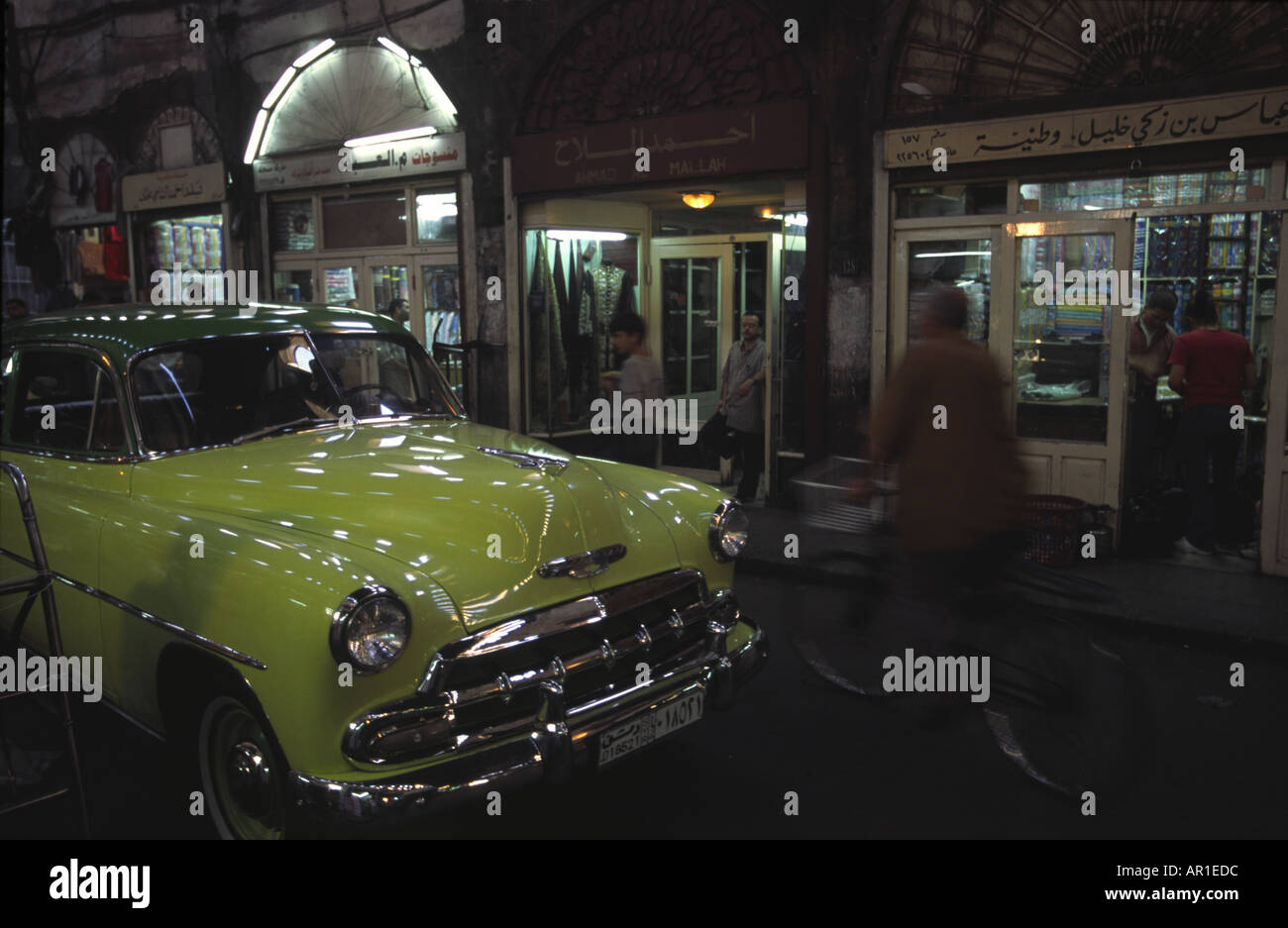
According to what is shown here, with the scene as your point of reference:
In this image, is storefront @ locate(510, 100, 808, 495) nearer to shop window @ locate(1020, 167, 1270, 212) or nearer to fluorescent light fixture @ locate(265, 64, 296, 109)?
shop window @ locate(1020, 167, 1270, 212)

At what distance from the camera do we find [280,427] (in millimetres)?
4449

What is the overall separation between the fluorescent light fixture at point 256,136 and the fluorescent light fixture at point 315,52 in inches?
33.0

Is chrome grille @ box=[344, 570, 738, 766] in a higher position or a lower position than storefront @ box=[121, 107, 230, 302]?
lower

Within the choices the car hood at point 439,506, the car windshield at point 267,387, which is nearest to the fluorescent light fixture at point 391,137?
the car windshield at point 267,387

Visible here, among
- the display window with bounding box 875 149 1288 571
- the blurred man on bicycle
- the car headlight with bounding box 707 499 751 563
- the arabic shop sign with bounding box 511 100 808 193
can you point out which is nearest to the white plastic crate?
the blurred man on bicycle

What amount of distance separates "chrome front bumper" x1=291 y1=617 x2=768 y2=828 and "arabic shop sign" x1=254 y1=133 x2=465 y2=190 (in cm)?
893

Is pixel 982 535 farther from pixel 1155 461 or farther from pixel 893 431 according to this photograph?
pixel 1155 461

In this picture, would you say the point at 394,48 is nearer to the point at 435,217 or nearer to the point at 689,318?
the point at 435,217

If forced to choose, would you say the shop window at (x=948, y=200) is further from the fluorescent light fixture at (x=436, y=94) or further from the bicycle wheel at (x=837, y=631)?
the fluorescent light fixture at (x=436, y=94)

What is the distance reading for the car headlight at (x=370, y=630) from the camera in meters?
2.96

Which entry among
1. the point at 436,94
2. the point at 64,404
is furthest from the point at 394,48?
the point at 64,404

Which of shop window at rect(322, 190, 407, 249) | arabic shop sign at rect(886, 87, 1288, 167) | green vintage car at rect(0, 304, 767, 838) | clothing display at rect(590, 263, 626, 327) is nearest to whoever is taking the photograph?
green vintage car at rect(0, 304, 767, 838)

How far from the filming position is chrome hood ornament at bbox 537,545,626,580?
3.46 meters

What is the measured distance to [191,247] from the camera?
1468 centimetres
